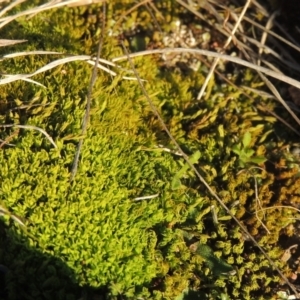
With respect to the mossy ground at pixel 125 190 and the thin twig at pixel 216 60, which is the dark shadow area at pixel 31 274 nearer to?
the mossy ground at pixel 125 190

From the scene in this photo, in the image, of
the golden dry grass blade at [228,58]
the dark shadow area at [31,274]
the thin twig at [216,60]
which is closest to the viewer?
the dark shadow area at [31,274]

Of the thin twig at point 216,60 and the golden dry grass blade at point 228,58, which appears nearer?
the golden dry grass blade at point 228,58

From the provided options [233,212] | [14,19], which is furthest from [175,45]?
[233,212]

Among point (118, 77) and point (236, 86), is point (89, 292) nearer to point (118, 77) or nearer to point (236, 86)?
point (118, 77)

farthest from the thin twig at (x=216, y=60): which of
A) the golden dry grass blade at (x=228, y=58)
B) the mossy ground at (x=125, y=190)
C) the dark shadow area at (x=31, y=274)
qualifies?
the dark shadow area at (x=31, y=274)

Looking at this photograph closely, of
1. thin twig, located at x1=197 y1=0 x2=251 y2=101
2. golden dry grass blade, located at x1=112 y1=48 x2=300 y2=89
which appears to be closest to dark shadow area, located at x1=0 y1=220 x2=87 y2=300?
golden dry grass blade, located at x1=112 y1=48 x2=300 y2=89

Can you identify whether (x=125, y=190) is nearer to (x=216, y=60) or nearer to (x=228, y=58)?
(x=228, y=58)

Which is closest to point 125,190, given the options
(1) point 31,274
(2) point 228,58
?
(1) point 31,274
